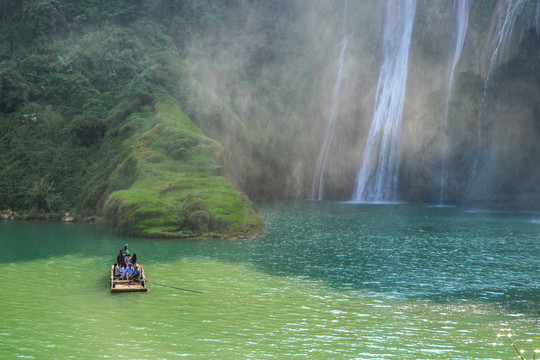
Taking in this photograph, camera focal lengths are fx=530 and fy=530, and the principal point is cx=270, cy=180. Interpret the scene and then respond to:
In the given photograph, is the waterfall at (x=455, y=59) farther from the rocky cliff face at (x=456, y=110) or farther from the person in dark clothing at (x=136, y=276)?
the person in dark clothing at (x=136, y=276)

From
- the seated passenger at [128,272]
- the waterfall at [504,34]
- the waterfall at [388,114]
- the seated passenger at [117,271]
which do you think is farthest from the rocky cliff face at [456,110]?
the seated passenger at [117,271]

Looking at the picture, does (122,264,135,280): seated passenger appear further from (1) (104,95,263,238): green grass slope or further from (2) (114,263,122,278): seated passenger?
(1) (104,95,263,238): green grass slope

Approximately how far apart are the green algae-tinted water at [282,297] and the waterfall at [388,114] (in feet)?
84.9

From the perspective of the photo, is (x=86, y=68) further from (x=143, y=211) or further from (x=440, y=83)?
(x=440, y=83)

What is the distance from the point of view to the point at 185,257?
29234mm

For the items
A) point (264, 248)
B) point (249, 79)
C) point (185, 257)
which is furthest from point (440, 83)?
point (185, 257)

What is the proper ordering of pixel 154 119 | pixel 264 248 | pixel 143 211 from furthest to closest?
pixel 154 119
pixel 143 211
pixel 264 248

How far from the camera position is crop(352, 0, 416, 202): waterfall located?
2514 inches

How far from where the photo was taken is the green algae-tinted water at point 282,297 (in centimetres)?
1567

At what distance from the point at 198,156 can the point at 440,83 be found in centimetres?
3270

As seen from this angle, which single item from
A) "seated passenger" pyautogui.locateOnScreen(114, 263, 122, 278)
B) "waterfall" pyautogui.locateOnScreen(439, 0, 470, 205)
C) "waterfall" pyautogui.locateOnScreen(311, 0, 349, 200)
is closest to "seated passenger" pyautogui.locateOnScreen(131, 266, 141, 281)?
"seated passenger" pyautogui.locateOnScreen(114, 263, 122, 278)

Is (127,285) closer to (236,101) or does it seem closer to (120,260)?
(120,260)

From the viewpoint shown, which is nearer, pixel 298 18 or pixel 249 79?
pixel 249 79

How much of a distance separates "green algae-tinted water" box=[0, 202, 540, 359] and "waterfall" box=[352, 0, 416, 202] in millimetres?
25883
